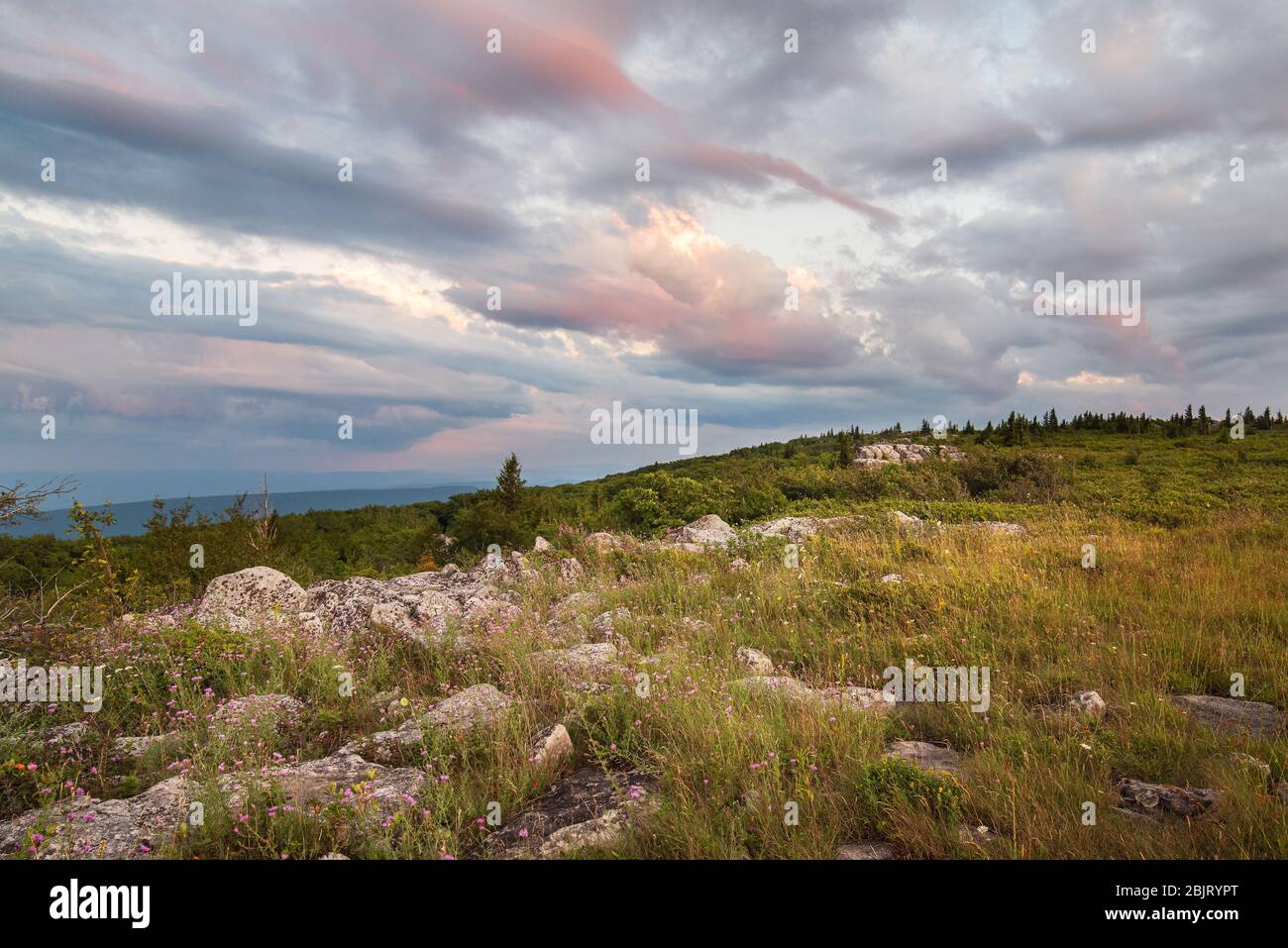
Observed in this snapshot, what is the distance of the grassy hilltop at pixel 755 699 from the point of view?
145 inches

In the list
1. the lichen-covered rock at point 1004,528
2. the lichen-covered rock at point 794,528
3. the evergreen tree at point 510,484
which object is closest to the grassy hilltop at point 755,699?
the lichen-covered rock at point 1004,528

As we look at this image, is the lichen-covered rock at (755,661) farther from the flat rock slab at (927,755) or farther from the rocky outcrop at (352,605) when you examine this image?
the rocky outcrop at (352,605)

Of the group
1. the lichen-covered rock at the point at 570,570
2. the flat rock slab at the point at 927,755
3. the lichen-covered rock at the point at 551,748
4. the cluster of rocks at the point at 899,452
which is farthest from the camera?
the cluster of rocks at the point at 899,452

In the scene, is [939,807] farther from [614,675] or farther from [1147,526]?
[1147,526]

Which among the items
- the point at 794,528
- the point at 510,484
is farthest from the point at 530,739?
the point at 510,484

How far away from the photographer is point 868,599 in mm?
8828

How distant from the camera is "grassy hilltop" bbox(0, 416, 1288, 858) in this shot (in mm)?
3691

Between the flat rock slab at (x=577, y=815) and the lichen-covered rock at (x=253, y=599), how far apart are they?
20.0 feet

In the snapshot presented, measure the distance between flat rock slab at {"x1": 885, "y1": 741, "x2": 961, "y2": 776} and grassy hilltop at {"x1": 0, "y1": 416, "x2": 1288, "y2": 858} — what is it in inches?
3.8

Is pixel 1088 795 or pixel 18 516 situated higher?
pixel 18 516
